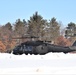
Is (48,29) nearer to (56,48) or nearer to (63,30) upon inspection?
(63,30)

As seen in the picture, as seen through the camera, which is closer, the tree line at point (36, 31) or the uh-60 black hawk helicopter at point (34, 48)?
the uh-60 black hawk helicopter at point (34, 48)

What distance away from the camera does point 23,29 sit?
113m

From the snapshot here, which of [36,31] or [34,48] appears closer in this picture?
[34,48]

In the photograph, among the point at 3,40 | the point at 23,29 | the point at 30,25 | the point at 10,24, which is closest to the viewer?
the point at 3,40

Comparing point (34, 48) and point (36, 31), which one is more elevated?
point (36, 31)

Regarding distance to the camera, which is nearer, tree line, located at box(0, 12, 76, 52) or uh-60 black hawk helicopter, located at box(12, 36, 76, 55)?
uh-60 black hawk helicopter, located at box(12, 36, 76, 55)

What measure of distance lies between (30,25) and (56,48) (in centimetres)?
7550
